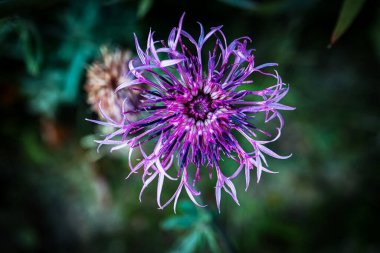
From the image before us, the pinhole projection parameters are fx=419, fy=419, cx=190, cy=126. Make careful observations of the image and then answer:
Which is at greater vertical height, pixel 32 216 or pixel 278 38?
pixel 278 38

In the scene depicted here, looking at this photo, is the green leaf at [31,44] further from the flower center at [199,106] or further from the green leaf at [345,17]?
the green leaf at [345,17]

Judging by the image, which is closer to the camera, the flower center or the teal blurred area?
the flower center

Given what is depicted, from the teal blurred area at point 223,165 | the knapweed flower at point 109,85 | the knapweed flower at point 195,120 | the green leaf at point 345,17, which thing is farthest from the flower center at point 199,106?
the teal blurred area at point 223,165

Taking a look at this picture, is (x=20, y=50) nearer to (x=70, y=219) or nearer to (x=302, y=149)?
(x=70, y=219)

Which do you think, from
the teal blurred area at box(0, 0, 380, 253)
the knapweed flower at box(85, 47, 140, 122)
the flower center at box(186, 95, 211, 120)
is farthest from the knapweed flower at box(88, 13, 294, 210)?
the teal blurred area at box(0, 0, 380, 253)

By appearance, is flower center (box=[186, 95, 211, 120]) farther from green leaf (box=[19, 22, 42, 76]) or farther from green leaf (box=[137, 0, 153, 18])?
green leaf (box=[19, 22, 42, 76])

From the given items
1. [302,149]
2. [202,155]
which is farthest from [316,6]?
[202,155]
